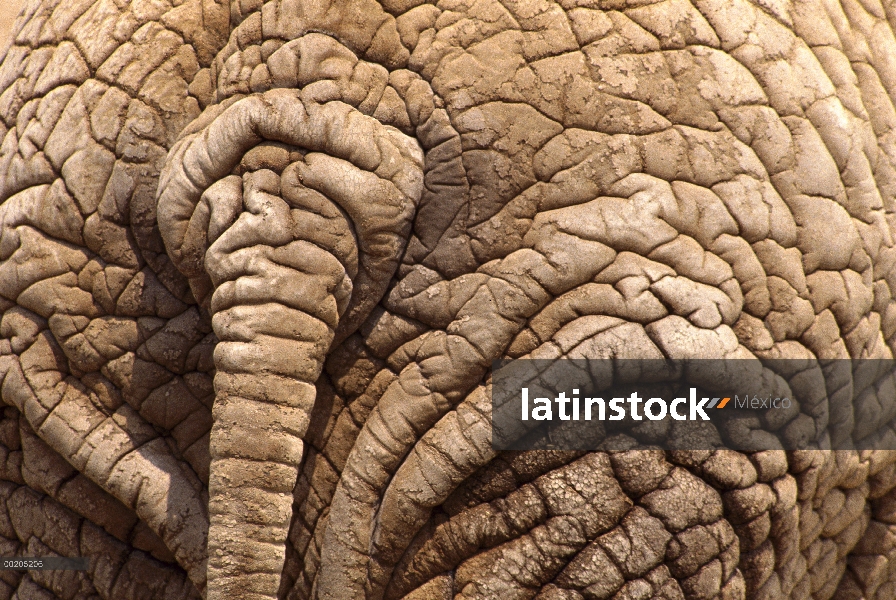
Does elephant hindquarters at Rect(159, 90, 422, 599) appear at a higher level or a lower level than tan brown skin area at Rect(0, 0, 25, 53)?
lower

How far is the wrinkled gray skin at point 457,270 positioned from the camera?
7.13ft

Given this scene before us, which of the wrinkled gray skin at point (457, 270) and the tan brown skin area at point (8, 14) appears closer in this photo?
the wrinkled gray skin at point (457, 270)

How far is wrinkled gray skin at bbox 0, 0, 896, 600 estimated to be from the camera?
2172 mm

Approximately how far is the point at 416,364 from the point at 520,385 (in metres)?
0.32

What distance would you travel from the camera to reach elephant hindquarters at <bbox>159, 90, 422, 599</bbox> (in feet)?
7.09

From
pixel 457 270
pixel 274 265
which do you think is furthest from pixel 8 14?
pixel 457 270

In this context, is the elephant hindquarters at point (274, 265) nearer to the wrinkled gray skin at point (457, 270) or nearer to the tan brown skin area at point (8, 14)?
the wrinkled gray skin at point (457, 270)

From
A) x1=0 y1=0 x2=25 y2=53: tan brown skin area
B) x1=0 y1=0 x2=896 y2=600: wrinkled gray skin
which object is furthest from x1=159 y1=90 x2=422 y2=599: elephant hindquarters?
x1=0 y1=0 x2=25 y2=53: tan brown skin area

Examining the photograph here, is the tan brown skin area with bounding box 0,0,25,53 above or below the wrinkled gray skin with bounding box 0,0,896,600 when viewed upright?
above

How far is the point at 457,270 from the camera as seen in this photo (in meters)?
2.29

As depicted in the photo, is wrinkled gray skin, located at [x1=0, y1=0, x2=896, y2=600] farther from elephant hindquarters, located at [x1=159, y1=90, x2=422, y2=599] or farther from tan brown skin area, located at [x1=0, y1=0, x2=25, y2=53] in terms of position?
tan brown skin area, located at [x1=0, y1=0, x2=25, y2=53]

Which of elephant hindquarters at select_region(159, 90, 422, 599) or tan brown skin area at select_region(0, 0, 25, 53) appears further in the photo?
tan brown skin area at select_region(0, 0, 25, 53)

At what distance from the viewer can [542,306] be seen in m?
2.21

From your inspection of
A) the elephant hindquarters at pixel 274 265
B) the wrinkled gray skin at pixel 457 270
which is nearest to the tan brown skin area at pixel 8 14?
the wrinkled gray skin at pixel 457 270
